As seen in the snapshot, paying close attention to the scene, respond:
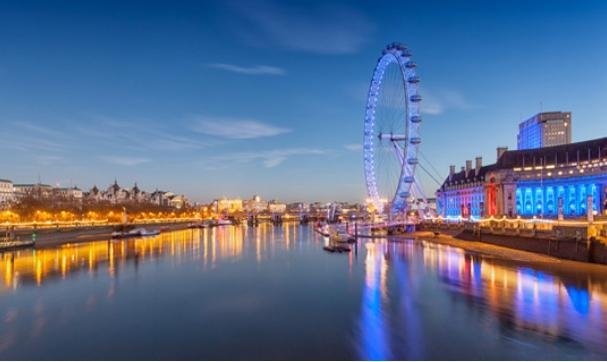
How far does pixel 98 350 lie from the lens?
15.0m

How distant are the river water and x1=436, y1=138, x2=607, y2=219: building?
35.6 m

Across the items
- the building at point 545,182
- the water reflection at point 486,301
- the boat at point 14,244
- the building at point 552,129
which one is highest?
the building at point 552,129

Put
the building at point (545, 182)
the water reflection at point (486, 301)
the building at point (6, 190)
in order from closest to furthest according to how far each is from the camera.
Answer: the water reflection at point (486, 301) → the building at point (545, 182) → the building at point (6, 190)

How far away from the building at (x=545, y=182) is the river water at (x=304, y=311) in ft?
117

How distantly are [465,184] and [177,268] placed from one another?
71849mm

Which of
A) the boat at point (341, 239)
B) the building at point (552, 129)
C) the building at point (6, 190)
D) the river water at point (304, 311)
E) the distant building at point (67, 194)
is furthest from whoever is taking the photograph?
the building at point (6, 190)

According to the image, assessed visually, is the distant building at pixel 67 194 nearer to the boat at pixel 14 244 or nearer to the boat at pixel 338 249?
the boat at pixel 14 244

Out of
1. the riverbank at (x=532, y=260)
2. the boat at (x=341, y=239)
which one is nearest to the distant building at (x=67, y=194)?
the boat at (x=341, y=239)

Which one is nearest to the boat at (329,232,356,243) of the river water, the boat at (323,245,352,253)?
the boat at (323,245,352,253)

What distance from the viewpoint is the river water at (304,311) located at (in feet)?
49.5

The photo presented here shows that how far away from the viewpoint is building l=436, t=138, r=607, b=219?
62.2 meters

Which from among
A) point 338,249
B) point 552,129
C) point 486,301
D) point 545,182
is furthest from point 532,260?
point 552,129

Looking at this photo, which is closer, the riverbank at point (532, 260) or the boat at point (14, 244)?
the riverbank at point (532, 260)

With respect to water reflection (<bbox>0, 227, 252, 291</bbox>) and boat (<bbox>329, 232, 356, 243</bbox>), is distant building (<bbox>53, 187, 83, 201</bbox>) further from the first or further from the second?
boat (<bbox>329, 232, 356, 243</bbox>)
